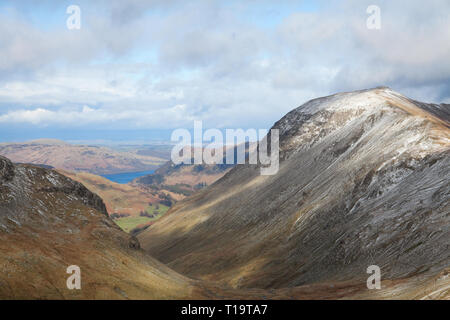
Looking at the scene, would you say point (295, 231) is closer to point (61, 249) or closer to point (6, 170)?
point (61, 249)

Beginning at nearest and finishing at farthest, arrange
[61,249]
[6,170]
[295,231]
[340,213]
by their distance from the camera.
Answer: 1. [61,249]
2. [6,170]
3. [340,213]
4. [295,231]

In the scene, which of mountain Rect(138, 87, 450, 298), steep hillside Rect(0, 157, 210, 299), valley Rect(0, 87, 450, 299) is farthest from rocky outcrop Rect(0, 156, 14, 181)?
mountain Rect(138, 87, 450, 298)

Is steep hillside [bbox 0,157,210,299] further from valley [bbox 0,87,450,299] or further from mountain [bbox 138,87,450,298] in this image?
mountain [bbox 138,87,450,298]

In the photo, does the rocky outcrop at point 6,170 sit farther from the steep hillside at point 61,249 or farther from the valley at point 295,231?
the valley at point 295,231

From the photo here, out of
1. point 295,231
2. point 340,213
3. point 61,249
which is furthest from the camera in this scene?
point 295,231

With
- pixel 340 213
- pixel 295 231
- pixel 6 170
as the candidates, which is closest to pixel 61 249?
pixel 6 170

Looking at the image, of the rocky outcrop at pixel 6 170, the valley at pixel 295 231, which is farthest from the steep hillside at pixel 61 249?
the valley at pixel 295 231
